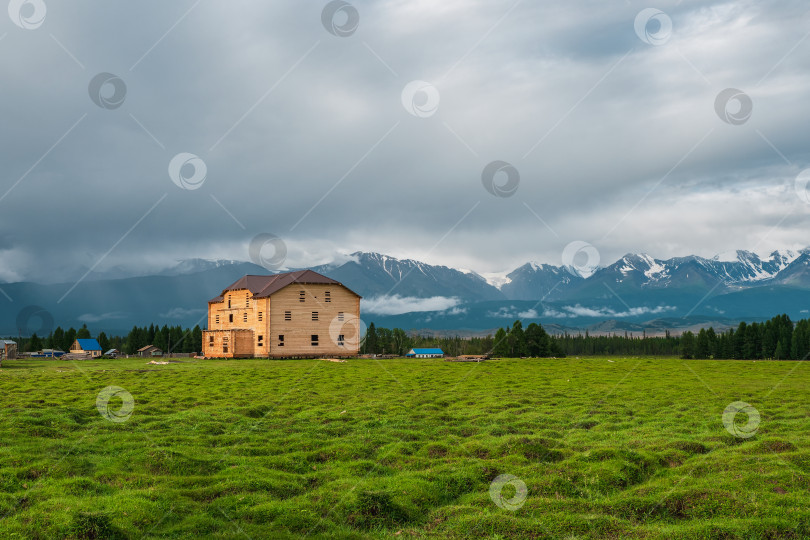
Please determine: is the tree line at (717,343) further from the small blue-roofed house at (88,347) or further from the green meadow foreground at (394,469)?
the green meadow foreground at (394,469)

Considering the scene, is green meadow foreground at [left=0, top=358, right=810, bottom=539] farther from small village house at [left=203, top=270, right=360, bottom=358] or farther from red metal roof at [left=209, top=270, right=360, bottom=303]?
red metal roof at [left=209, top=270, right=360, bottom=303]

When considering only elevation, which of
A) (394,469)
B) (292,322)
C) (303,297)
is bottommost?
(394,469)

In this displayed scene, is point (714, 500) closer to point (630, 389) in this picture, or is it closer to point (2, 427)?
point (2, 427)

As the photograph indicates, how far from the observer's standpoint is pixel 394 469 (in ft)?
51.9

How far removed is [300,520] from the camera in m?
11.8

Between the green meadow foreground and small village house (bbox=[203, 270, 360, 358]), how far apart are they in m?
47.2

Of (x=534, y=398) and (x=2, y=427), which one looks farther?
(x=534, y=398)

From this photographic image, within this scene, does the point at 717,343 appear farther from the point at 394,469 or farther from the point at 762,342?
the point at 394,469

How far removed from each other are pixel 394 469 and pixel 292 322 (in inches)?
2460

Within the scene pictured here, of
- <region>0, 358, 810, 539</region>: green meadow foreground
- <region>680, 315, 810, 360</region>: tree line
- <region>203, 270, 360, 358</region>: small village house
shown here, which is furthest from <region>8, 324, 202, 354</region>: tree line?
<region>680, 315, 810, 360</region>: tree line

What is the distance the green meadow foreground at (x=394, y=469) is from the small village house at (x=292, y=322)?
47200 mm

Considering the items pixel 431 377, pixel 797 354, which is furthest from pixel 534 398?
pixel 797 354

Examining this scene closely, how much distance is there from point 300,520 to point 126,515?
11.9ft

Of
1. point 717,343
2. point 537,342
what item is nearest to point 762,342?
point 717,343
